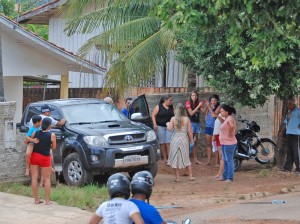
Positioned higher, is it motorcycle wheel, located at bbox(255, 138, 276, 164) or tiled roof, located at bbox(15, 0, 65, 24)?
tiled roof, located at bbox(15, 0, 65, 24)

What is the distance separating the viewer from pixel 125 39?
1912cm

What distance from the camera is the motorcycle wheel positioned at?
18312mm

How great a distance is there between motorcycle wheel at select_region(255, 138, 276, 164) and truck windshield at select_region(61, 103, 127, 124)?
3965mm

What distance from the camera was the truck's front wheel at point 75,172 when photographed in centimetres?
1464

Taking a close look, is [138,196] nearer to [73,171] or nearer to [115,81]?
[73,171]

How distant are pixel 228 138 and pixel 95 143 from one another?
286 centimetres

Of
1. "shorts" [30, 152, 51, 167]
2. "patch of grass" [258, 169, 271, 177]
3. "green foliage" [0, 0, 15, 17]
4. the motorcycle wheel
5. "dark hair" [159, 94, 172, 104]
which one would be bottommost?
"patch of grass" [258, 169, 271, 177]

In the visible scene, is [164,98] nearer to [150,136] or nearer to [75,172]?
[150,136]

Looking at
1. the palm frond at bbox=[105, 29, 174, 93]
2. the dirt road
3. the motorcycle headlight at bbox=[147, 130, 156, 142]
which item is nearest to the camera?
the dirt road

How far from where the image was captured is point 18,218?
1178 centimetres

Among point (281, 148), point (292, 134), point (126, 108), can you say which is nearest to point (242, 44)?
point (292, 134)

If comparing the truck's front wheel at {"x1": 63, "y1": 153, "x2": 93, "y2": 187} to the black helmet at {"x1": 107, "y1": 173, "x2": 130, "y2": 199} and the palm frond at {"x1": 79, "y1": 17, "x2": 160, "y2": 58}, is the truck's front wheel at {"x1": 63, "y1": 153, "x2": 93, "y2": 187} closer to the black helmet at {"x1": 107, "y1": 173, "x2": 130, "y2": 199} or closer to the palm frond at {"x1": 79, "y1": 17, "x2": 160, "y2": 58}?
the palm frond at {"x1": 79, "y1": 17, "x2": 160, "y2": 58}

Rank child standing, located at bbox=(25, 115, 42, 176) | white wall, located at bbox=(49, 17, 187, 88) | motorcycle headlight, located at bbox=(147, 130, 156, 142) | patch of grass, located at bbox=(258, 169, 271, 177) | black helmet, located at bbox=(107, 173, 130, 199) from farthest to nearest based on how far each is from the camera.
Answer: white wall, located at bbox=(49, 17, 187, 88) → patch of grass, located at bbox=(258, 169, 271, 177) → motorcycle headlight, located at bbox=(147, 130, 156, 142) → child standing, located at bbox=(25, 115, 42, 176) → black helmet, located at bbox=(107, 173, 130, 199)

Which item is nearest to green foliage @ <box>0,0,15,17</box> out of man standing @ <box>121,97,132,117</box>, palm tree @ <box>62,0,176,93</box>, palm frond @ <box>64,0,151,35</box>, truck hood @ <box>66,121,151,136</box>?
palm frond @ <box>64,0,151,35</box>
